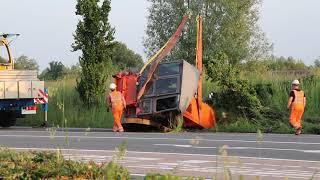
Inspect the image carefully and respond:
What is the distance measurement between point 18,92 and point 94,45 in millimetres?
4635

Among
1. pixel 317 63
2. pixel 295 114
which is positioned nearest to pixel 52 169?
pixel 295 114

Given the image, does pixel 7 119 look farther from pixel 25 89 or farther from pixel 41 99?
pixel 25 89

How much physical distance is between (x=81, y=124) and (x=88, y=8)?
194 inches

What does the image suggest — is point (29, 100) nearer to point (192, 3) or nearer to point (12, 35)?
point (12, 35)

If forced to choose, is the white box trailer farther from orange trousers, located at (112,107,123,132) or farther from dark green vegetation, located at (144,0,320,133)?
dark green vegetation, located at (144,0,320,133)

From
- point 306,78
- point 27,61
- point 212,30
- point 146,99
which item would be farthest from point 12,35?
point 27,61

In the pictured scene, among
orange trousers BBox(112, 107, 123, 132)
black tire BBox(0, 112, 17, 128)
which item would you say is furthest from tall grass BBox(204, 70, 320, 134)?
black tire BBox(0, 112, 17, 128)

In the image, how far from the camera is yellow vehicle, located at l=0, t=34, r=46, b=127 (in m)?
24.9

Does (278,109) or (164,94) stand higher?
(164,94)

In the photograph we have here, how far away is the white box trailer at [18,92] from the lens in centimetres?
2489

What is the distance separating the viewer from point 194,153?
13.7 metres

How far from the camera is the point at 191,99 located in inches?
853

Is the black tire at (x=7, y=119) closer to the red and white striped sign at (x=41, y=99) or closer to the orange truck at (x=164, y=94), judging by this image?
the red and white striped sign at (x=41, y=99)

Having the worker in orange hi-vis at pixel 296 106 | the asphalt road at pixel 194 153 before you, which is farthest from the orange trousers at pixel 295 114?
the asphalt road at pixel 194 153
